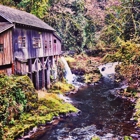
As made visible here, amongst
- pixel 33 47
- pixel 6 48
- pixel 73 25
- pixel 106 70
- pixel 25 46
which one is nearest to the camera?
pixel 6 48

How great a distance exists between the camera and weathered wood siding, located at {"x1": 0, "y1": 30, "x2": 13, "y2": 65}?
70.3ft

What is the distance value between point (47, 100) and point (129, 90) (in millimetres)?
12045

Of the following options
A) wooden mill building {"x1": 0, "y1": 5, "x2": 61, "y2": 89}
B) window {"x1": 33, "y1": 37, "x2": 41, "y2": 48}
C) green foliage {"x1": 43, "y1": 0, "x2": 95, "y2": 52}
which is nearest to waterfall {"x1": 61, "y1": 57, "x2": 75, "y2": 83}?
wooden mill building {"x1": 0, "y1": 5, "x2": 61, "y2": 89}

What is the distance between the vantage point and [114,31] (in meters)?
35.1

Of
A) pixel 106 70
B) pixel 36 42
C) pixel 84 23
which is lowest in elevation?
pixel 106 70

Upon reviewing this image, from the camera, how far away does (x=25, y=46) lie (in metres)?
25.9

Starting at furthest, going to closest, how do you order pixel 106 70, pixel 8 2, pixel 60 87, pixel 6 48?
pixel 106 70 → pixel 8 2 → pixel 60 87 → pixel 6 48

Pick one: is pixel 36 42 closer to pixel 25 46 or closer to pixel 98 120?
pixel 25 46

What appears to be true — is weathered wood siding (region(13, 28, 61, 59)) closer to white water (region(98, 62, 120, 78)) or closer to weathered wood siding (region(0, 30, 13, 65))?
weathered wood siding (region(0, 30, 13, 65))

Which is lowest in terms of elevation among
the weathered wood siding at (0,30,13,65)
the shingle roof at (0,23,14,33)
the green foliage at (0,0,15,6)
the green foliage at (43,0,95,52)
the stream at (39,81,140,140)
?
the stream at (39,81,140,140)

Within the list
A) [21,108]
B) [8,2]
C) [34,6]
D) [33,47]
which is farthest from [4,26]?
[8,2]

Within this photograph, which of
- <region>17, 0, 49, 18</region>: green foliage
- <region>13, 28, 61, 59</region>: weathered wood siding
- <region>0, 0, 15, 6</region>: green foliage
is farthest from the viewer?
<region>17, 0, 49, 18</region>: green foliage

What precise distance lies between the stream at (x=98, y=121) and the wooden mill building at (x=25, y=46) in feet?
19.0

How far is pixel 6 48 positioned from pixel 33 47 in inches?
229
